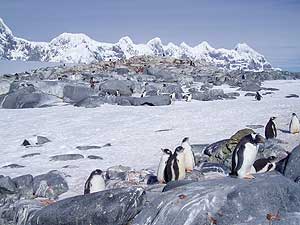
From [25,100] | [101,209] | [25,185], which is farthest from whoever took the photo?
[25,100]

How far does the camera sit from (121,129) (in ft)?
53.1

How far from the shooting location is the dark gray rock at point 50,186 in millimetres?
8812

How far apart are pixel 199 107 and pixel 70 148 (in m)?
9.41

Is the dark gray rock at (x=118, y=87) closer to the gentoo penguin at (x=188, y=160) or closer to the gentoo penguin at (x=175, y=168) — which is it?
the gentoo penguin at (x=188, y=160)

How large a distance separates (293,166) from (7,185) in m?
5.12

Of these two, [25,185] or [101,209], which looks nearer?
[101,209]

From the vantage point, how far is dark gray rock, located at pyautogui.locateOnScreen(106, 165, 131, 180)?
31.0 ft

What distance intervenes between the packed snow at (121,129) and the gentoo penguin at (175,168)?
5.63 feet

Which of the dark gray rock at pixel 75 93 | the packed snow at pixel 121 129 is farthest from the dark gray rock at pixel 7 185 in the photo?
the dark gray rock at pixel 75 93

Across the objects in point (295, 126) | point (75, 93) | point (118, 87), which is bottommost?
point (295, 126)

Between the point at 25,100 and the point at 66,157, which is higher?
the point at 25,100

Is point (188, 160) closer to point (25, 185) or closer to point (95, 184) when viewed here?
point (95, 184)

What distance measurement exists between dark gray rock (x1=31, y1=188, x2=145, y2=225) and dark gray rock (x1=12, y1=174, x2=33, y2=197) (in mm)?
2394

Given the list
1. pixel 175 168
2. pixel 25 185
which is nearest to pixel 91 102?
pixel 25 185
